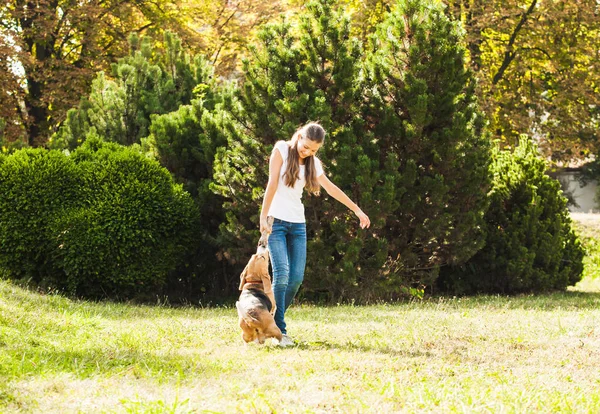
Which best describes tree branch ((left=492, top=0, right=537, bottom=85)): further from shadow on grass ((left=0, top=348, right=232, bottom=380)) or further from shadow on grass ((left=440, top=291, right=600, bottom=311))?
shadow on grass ((left=0, top=348, right=232, bottom=380))

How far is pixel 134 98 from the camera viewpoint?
42.3 feet

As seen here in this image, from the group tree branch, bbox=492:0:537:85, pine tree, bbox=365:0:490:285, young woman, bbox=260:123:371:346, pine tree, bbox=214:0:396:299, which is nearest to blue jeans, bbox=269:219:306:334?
young woman, bbox=260:123:371:346

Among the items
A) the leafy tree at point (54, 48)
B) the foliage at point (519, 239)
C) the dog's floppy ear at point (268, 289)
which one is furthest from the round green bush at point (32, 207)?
the leafy tree at point (54, 48)

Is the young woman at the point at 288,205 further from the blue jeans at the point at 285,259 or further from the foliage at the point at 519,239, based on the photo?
the foliage at the point at 519,239

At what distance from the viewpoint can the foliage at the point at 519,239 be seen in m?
11.7

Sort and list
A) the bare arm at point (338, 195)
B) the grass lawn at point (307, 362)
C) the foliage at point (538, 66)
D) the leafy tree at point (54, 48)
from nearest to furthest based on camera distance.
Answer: the grass lawn at point (307, 362)
the bare arm at point (338, 195)
the leafy tree at point (54, 48)
the foliage at point (538, 66)

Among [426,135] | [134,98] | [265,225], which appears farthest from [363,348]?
[134,98]

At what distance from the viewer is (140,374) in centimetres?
509

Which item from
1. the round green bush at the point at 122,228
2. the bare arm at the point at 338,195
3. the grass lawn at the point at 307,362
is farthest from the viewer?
the round green bush at the point at 122,228

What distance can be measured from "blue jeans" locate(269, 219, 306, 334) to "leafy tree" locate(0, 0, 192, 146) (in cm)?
1400

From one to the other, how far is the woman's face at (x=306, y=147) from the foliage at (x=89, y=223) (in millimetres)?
4693

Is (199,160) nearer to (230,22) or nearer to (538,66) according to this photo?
(230,22)

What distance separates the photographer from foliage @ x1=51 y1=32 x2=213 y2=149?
42.1ft

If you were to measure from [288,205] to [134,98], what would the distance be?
7455 mm
